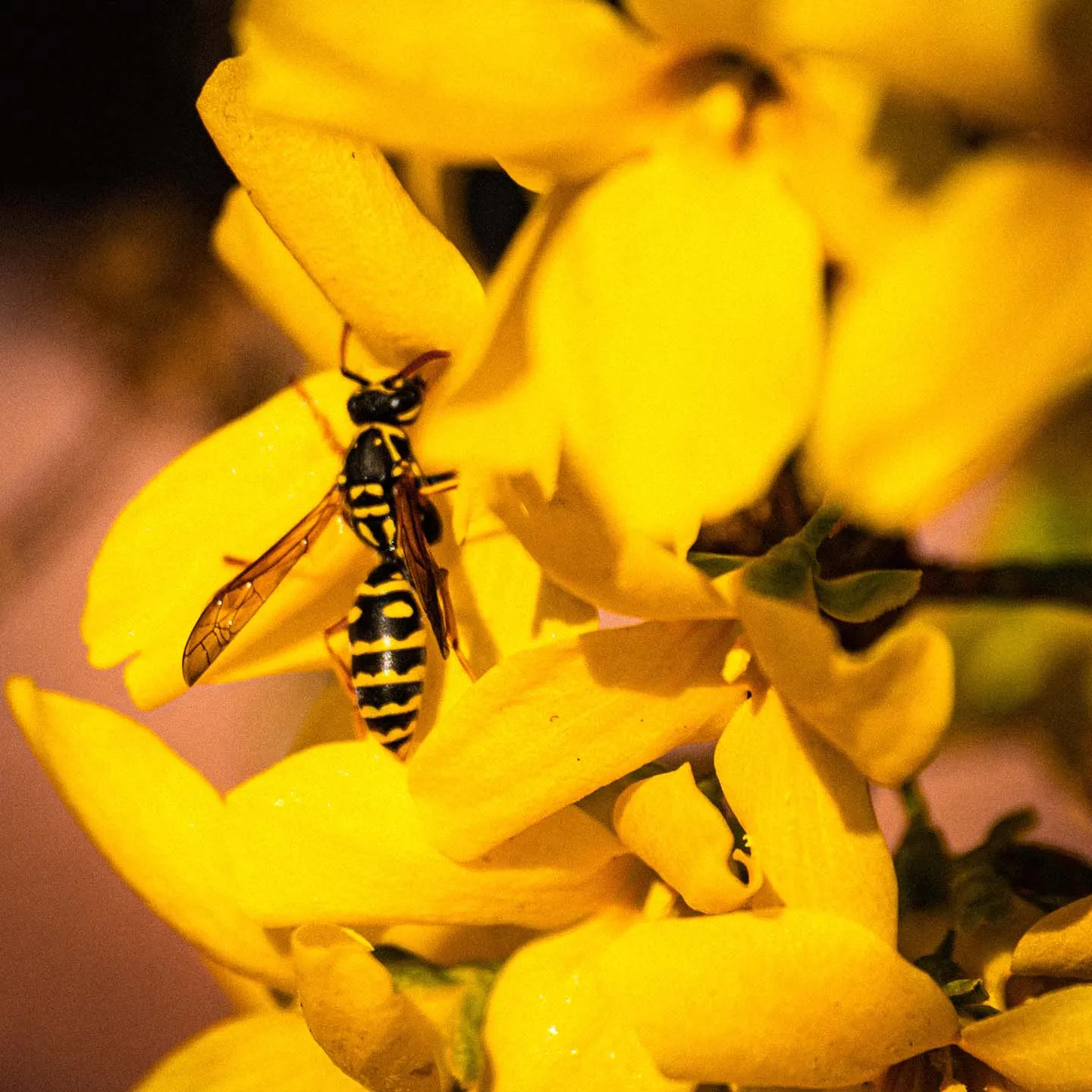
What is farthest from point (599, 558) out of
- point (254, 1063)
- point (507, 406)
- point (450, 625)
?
point (254, 1063)

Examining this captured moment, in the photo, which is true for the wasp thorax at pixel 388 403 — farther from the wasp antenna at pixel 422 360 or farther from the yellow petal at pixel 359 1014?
the yellow petal at pixel 359 1014

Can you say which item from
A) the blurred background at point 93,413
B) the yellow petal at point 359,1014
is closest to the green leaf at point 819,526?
the yellow petal at point 359,1014

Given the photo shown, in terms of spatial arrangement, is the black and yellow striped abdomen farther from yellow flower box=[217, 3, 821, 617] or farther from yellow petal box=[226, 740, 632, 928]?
yellow flower box=[217, 3, 821, 617]

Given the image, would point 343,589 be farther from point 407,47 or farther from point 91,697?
point 91,697

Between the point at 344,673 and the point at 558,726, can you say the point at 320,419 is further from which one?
the point at 558,726

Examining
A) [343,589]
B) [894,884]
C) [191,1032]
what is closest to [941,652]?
[894,884]
